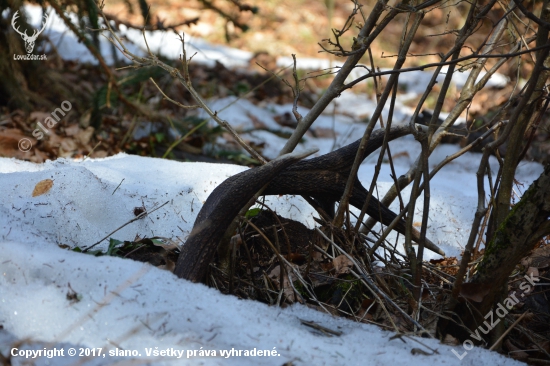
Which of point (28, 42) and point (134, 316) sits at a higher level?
point (28, 42)

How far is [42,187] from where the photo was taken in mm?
2135

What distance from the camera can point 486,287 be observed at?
1.60 m

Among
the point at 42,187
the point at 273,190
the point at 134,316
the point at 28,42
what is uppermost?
the point at 28,42

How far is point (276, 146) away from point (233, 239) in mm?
2867

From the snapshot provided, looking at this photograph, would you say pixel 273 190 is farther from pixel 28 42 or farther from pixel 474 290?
pixel 28 42

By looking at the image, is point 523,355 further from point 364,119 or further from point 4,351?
point 364,119

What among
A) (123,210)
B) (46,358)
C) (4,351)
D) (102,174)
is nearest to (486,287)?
(46,358)
